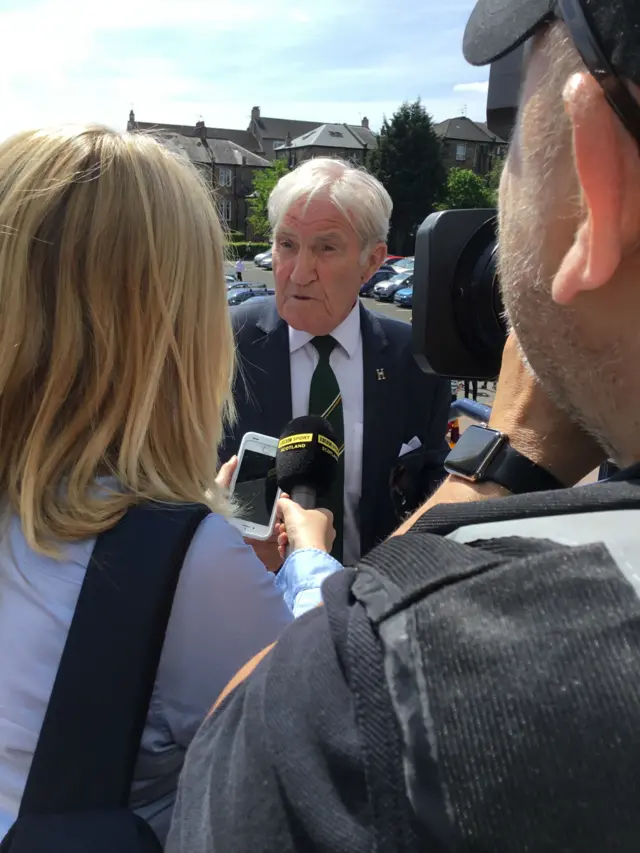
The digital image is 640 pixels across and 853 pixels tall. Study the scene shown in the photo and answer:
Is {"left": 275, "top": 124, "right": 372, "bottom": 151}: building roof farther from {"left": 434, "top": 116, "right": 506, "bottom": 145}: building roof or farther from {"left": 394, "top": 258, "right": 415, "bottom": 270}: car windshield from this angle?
{"left": 394, "top": 258, "right": 415, "bottom": 270}: car windshield

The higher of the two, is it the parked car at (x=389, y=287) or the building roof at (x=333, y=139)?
the building roof at (x=333, y=139)

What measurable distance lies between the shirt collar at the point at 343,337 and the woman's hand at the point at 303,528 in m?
1.07

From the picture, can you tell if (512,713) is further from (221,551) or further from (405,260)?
(405,260)

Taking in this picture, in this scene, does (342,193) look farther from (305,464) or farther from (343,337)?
(305,464)

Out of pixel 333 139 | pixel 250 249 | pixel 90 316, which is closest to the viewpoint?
pixel 90 316

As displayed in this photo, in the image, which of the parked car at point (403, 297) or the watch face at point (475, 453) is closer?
the watch face at point (475, 453)

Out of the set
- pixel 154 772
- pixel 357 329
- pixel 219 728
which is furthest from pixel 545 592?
pixel 357 329

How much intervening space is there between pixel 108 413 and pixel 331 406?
1.51 m

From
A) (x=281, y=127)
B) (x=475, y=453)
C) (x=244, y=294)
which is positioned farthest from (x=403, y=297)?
(x=281, y=127)

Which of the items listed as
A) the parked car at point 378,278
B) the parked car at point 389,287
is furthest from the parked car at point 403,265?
the parked car at point 389,287

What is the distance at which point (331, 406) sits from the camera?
2.70 meters

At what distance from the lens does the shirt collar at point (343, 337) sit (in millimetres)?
2773

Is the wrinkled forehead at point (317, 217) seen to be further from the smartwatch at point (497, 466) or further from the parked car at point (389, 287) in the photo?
the parked car at point (389, 287)

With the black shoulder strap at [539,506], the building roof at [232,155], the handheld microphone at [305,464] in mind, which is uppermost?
the building roof at [232,155]
